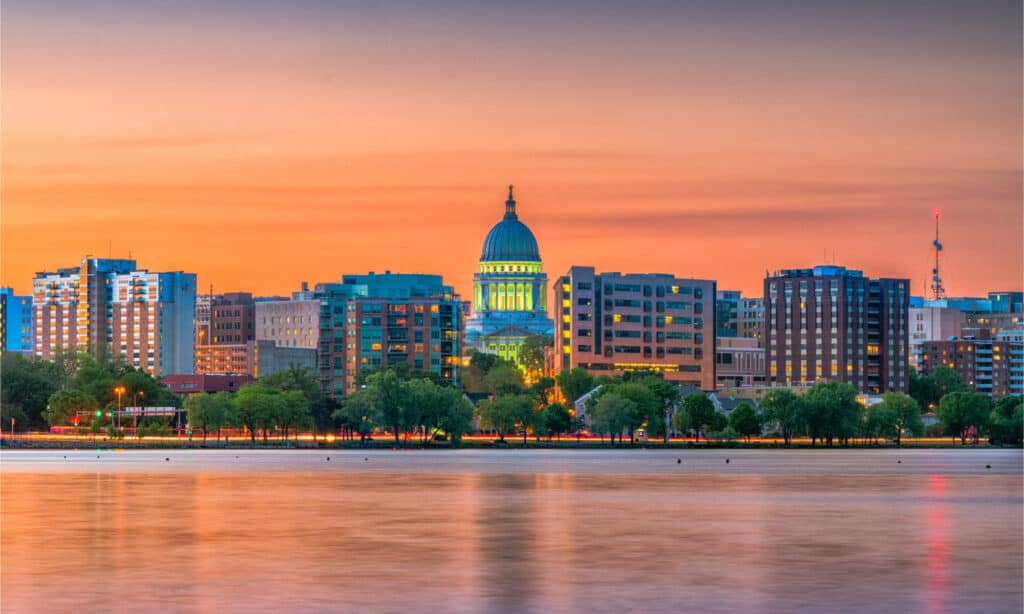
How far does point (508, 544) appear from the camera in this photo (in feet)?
180

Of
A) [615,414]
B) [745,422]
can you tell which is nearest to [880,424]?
[745,422]

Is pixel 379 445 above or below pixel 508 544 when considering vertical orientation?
below

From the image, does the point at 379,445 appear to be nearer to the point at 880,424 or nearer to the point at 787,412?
the point at 787,412

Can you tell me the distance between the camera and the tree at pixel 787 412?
188 m

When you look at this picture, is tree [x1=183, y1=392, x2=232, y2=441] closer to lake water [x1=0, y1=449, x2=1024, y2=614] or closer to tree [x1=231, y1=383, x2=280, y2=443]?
tree [x1=231, y1=383, x2=280, y2=443]

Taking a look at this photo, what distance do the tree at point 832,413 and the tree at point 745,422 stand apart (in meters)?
6.53

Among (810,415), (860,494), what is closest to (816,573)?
(860,494)

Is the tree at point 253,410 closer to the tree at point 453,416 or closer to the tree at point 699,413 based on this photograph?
the tree at point 453,416

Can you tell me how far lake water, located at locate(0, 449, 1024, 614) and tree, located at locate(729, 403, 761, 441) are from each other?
93.5 metres

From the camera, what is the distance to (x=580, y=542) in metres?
55.1

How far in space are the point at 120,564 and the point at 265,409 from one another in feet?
473

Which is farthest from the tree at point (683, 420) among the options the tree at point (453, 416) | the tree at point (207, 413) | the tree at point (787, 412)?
the tree at point (207, 413)

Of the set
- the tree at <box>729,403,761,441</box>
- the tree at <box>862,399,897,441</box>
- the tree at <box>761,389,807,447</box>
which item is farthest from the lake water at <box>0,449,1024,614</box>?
the tree at <box>862,399,897,441</box>

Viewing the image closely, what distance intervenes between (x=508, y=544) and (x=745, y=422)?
464 feet
